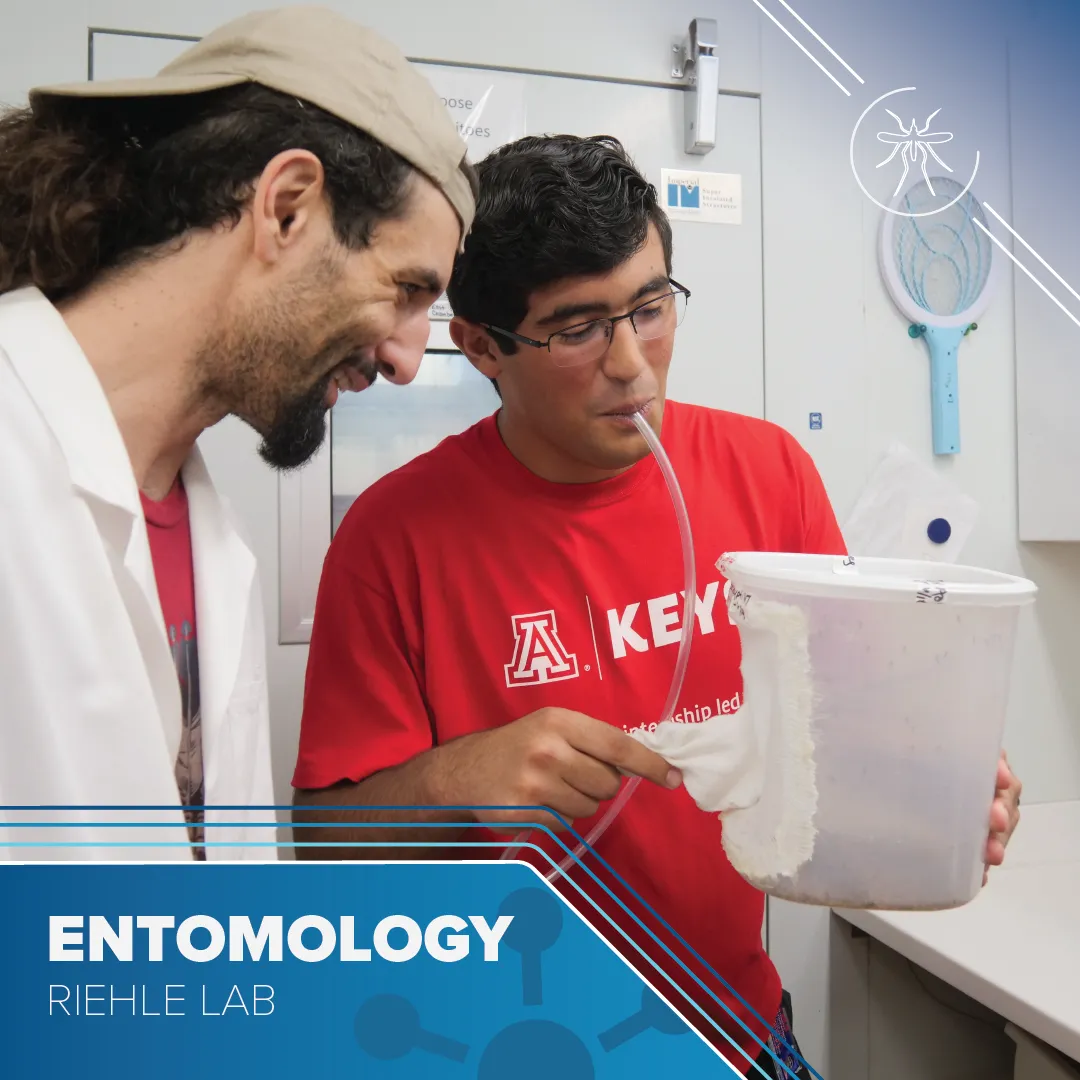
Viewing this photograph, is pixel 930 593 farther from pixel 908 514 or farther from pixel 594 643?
pixel 908 514

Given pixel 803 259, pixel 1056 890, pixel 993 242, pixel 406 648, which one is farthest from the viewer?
pixel 993 242

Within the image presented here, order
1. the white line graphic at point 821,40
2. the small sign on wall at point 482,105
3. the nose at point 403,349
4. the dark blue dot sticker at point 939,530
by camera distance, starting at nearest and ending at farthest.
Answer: the nose at point 403,349
the small sign on wall at point 482,105
the white line graphic at point 821,40
the dark blue dot sticker at point 939,530

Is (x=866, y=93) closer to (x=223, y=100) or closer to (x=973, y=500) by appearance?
(x=973, y=500)

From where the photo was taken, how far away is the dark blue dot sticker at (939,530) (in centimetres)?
162

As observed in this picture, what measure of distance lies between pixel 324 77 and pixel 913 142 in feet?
4.28

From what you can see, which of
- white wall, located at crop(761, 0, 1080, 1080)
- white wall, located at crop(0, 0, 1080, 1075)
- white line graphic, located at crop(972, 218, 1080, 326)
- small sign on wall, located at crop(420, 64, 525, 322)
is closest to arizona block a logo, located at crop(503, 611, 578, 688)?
white wall, located at crop(0, 0, 1080, 1075)

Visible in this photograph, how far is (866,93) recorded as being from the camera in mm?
1616

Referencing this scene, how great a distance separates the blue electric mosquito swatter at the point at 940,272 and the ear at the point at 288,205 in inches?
47.6

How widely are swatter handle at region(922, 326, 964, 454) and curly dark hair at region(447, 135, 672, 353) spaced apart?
2.74 feet

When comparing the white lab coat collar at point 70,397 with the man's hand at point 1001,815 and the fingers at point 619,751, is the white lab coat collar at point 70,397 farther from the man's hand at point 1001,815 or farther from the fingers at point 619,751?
the man's hand at point 1001,815

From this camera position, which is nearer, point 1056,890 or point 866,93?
point 1056,890

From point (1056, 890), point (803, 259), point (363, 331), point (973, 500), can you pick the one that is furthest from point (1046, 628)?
point (363, 331)

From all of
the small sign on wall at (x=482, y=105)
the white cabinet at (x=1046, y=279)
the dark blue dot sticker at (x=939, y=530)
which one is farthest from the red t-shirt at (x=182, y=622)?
the white cabinet at (x=1046, y=279)

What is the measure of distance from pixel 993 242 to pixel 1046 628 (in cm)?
76
